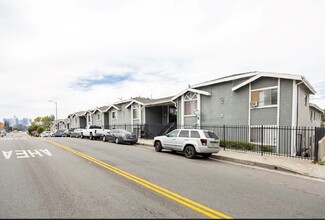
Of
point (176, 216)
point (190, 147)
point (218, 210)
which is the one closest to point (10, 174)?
point (176, 216)

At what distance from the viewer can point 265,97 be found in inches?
614

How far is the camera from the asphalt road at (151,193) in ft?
15.2

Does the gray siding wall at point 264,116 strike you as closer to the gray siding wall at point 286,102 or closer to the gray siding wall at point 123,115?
the gray siding wall at point 286,102

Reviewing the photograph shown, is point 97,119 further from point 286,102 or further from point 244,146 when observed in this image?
point 286,102

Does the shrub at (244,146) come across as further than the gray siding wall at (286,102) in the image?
Yes

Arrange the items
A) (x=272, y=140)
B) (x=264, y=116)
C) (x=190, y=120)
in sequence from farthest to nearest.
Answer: (x=190, y=120), (x=264, y=116), (x=272, y=140)

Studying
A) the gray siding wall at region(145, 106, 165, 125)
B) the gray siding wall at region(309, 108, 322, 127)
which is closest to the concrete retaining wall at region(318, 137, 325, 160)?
the gray siding wall at region(309, 108, 322, 127)

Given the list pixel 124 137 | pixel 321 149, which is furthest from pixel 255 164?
pixel 124 137

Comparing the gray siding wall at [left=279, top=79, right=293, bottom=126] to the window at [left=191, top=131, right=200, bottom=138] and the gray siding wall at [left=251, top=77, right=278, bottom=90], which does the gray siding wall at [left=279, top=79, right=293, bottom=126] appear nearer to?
the gray siding wall at [left=251, top=77, right=278, bottom=90]

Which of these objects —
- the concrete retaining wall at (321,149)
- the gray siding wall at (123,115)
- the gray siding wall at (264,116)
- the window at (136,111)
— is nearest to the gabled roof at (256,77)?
the gray siding wall at (264,116)

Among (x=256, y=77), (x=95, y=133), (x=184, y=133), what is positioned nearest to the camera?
(x=184, y=133)

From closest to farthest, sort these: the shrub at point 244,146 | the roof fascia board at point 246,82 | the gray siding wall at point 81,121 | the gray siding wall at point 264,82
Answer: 1. the shrub at point 244,146
2. the gray siding wall at point 264,82
3. the roof fascia board at point 246,82
4. the gray siding wall at point 81,121

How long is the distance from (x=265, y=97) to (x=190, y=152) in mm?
7180

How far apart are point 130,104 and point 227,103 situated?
1572cm
